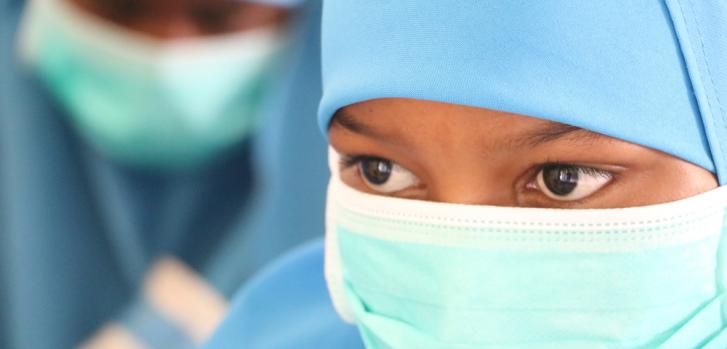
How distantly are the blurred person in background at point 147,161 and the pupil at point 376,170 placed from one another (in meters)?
0.98

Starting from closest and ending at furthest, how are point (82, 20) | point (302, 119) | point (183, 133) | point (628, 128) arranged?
point (628, 128) → point (302, 119) → point (82, 20) → point (183, 133)

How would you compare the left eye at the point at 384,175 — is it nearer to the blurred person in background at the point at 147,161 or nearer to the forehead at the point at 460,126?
the forehead at the point at 460,126

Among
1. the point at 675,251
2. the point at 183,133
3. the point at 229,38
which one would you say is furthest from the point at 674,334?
the point at 183,133

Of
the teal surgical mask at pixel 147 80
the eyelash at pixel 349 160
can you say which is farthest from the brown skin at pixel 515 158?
the teal surgical mask at pixel 147 80

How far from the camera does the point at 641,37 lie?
3.25 ft

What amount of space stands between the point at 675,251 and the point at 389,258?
320 millimetres

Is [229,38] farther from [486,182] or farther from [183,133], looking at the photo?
[486,182]

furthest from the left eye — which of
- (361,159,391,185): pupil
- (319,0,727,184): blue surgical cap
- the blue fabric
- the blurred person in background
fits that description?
the blurred person in background

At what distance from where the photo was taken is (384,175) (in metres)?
1.19

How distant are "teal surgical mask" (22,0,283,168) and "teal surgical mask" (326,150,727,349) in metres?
1.44

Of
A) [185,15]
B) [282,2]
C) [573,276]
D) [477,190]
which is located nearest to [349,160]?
[477,190]

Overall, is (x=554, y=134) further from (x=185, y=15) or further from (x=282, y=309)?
(x=185, y=15)

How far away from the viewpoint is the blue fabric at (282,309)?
1.50m

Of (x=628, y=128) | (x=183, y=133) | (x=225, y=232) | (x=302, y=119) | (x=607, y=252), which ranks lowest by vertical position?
(x=225, y=232)
